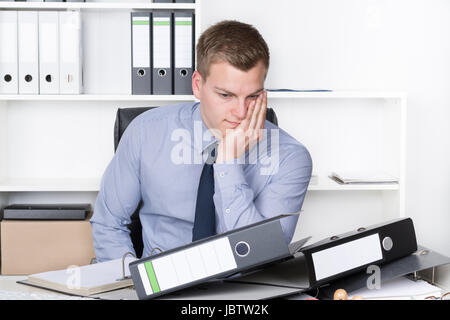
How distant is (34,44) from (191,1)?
648mm

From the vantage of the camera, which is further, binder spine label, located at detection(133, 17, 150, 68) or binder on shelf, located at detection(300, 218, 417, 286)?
binder spine label, located at detection(133, 17, 150, 68)

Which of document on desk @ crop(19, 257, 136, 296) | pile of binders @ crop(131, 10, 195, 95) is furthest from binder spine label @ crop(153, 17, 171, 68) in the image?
document on desk @ crop(19, 257, 136, 296)

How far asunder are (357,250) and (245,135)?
0.70m

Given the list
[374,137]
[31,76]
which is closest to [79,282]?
[31,76]

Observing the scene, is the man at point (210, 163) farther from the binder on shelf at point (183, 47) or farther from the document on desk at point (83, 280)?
the binder on shelf at point (183, 47)

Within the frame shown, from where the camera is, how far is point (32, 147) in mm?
2598

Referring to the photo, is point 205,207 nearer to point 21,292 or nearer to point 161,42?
point 21,292

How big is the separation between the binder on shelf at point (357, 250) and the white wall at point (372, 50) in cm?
182

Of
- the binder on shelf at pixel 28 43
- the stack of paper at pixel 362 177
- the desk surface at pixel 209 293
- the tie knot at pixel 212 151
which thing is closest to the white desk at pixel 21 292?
the desk surface at pixel 209 293

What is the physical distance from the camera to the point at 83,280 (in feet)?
2.74

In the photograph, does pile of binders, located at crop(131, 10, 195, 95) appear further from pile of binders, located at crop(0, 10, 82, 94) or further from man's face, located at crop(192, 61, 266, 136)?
man's face, located at crop(192, 61, 266, 136)

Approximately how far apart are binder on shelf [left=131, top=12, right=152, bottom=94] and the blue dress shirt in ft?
2.52

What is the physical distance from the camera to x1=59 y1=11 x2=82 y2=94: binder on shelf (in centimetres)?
229
